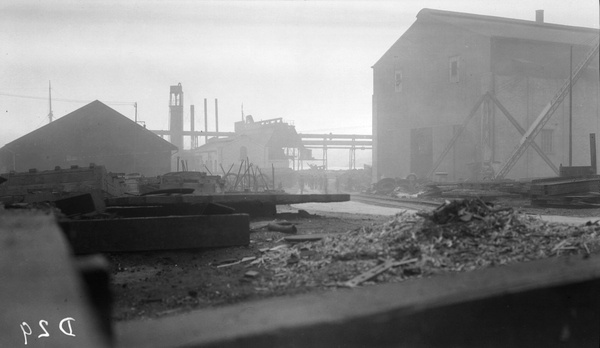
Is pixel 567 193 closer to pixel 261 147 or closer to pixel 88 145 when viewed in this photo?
pixel 88 145

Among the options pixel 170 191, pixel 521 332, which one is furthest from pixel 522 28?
pixel 521 332

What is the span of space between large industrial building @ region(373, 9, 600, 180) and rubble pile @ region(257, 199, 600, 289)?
1765 centimetres

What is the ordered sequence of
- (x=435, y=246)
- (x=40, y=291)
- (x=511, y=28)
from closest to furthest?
(x=435, y=246), (x=40, y=291), (x=511, y=28)

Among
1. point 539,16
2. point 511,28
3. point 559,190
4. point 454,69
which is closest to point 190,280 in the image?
point 559,190

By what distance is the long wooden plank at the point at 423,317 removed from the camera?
7.04ft

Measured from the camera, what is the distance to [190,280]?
472 centimetres

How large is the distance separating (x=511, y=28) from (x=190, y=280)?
26957 millimetres

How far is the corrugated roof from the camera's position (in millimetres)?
25781

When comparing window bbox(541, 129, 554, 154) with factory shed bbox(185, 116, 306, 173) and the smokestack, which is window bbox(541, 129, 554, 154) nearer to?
the smokestack

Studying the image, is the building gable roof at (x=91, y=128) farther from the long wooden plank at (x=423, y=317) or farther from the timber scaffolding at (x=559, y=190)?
the long wooden plank at (x=423, y=317)

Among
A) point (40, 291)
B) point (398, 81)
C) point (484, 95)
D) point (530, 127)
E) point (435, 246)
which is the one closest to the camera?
point (435, 246)

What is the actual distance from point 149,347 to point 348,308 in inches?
35.8

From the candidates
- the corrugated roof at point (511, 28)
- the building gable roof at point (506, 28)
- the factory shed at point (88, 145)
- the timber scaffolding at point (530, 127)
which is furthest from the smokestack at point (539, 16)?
the factory shed at point (88, 145)

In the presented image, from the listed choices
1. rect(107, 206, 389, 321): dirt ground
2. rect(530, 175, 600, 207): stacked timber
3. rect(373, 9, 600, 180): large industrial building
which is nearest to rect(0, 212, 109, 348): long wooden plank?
rect(107, 206, 389, 321): dirt ground
